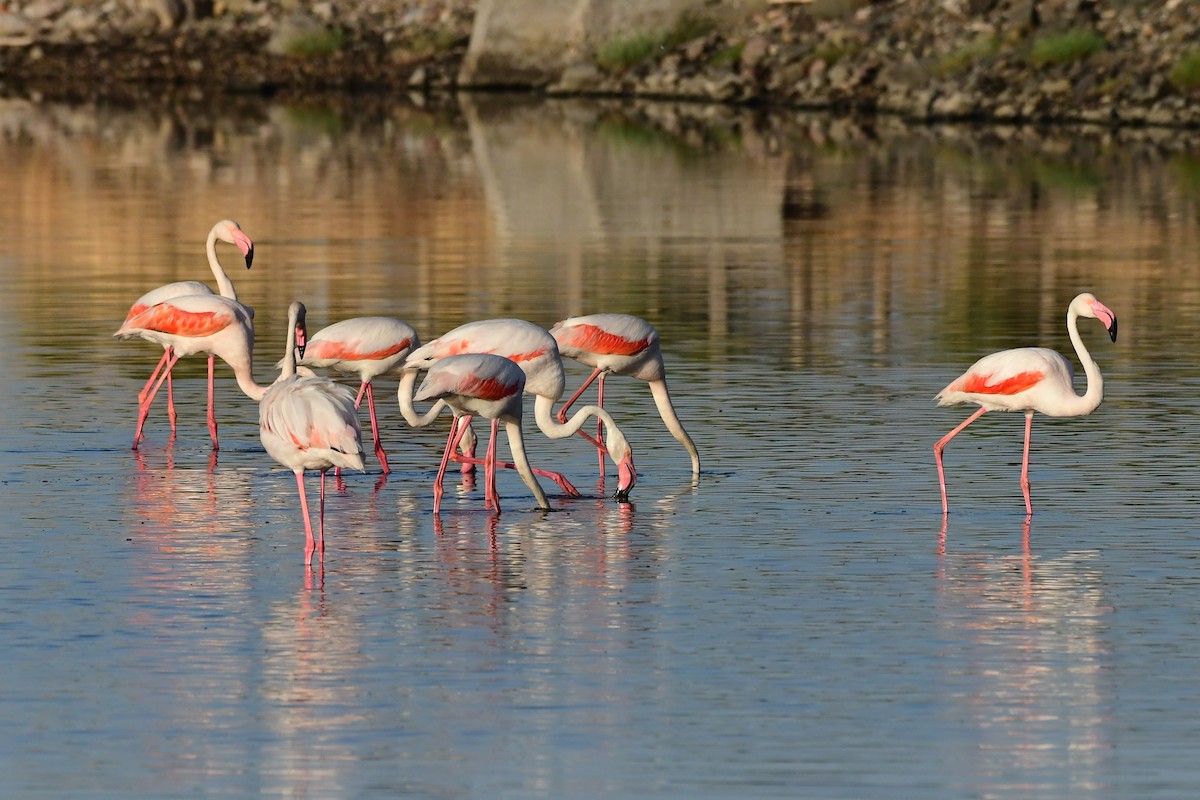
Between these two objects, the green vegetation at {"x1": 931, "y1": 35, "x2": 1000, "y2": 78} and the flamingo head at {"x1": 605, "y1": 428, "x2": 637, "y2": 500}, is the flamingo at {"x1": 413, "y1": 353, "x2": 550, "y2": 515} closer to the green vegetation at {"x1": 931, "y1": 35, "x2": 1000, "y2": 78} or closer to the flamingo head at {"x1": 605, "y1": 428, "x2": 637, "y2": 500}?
the flamingo head at {"x1": 605, "y1": 428, "x2": 637, "y2": 500}

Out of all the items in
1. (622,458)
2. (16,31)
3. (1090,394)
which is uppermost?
(16,31)

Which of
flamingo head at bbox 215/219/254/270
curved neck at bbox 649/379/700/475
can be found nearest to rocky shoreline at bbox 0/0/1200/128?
flamingo head at bbox 215/219/254/270

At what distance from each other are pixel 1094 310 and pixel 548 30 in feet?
142

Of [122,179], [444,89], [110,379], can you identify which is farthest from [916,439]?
[444,89]

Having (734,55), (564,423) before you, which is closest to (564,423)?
(564,423)

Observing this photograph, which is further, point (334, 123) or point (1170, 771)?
point (334, 123)

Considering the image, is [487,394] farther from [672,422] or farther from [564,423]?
[672,422]

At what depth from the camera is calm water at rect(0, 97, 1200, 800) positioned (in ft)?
26.6

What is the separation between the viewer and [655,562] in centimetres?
1112

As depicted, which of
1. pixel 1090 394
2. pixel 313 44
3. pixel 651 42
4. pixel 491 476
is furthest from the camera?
pixel 313 44

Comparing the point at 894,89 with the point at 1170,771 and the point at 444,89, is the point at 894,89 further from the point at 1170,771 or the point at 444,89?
the point at 1170,771

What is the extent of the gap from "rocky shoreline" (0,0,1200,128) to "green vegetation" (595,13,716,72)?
0.14ft

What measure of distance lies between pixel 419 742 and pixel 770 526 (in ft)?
13.3

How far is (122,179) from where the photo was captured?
3491cm
